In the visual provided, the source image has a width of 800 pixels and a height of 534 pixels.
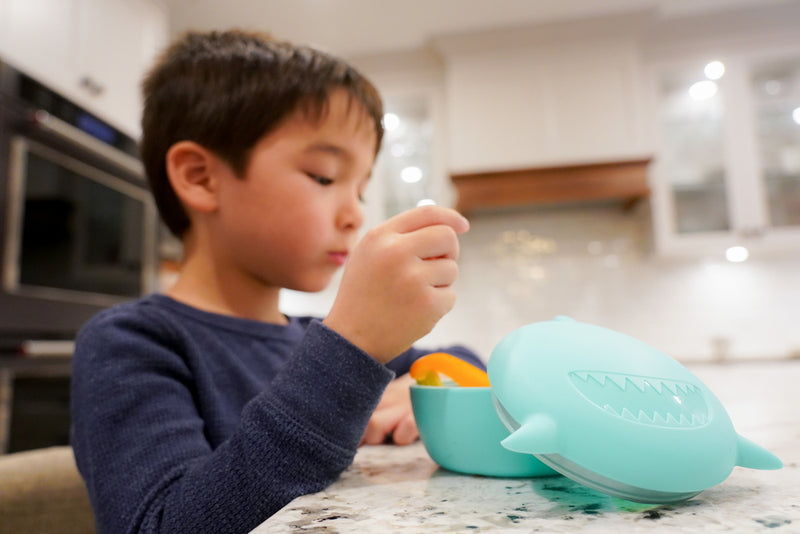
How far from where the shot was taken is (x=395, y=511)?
27cm

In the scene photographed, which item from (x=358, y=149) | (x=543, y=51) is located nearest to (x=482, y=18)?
(x=543, y=51)

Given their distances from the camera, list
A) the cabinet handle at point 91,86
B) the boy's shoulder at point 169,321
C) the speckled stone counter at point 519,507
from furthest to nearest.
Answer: the cabinet handle at point 91,86 → the boy's shoulder at point 169,321 → the speckled stone counter at point 519,507

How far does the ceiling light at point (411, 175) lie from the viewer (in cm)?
287

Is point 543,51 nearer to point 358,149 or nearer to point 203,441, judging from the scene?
point 358,149

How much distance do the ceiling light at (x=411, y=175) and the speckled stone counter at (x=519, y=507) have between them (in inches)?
101

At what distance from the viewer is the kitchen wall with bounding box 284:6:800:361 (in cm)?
260

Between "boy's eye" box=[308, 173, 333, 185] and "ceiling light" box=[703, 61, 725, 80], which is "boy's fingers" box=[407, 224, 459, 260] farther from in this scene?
"ceiling light" box=[703, 61, 725, 80]

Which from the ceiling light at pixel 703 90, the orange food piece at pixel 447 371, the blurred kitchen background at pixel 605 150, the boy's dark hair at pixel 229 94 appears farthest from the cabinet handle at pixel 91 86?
the ceiling light at pixel 703 90

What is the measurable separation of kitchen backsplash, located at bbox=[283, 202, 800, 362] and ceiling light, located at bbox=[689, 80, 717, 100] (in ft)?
2.08

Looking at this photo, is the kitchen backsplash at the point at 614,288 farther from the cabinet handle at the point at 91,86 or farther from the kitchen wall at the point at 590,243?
the cabinet handle at the point at 91,86

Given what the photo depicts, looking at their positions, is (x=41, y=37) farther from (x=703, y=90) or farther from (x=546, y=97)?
(x=703, y=90)

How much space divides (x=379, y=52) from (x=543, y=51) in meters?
0.87

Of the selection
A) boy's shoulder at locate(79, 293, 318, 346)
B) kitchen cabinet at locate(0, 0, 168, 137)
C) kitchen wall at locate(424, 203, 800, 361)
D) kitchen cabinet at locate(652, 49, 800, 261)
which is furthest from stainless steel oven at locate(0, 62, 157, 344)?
kitchen cabinet at locate(652, 49, 800, 261)

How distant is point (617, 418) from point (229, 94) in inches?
25.1
